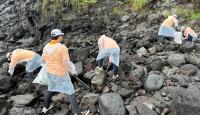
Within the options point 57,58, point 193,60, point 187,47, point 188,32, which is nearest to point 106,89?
point 57,58

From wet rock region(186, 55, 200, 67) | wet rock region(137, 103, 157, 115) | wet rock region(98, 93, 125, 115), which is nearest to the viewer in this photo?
wet rock region(98, 93, 125, 115)

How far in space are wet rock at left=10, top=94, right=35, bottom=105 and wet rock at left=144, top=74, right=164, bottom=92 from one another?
118 inches

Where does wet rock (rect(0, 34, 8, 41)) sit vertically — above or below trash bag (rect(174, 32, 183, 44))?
below

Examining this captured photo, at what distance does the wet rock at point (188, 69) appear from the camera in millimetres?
8883

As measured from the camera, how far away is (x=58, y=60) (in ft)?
21.6

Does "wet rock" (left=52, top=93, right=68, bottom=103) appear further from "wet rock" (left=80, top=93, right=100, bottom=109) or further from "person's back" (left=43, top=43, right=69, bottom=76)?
"person's back" (left=43, top=43, right=69, bottom=76)

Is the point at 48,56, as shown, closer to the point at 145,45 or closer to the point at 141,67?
the point at 141,67

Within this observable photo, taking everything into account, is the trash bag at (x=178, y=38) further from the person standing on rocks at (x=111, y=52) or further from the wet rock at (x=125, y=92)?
the wet rock at (x=125, y=92)

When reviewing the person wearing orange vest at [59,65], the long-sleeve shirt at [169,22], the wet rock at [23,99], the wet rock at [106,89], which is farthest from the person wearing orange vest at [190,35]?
the wet rock at [23,99]

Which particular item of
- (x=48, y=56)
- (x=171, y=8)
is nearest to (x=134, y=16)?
(x=171, y=8)

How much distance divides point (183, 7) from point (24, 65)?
28.3 ft

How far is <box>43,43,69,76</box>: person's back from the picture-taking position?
6531mm

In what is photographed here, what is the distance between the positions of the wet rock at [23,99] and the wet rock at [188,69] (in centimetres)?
436

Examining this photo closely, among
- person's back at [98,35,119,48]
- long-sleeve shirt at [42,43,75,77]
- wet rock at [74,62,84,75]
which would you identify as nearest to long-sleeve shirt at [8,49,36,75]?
wet rock at [74,62,84,75]
